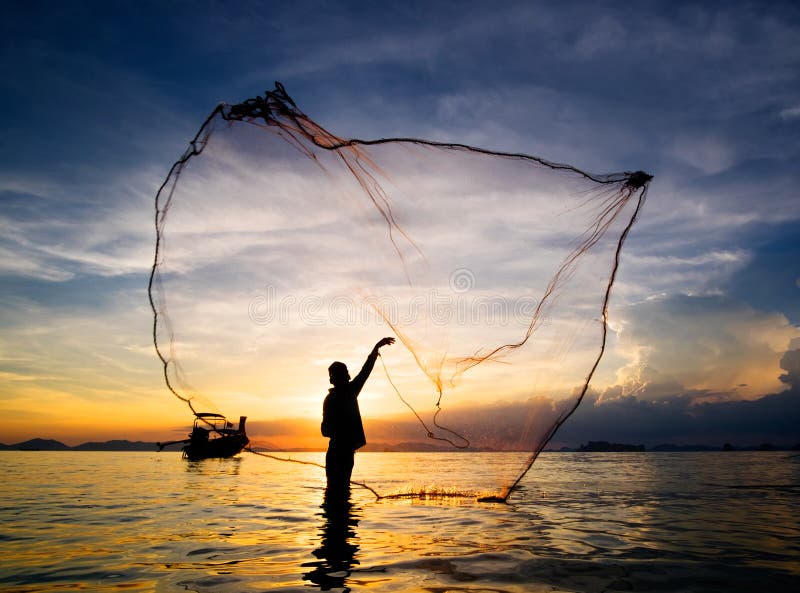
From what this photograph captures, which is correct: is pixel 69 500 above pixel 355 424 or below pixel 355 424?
below

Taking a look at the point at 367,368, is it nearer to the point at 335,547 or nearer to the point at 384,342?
the point at 384,342

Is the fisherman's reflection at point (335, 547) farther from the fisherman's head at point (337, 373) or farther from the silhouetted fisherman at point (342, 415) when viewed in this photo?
the fisherman's head at point (337, 373)

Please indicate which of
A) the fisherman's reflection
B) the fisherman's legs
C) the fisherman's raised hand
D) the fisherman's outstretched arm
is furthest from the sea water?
the fisherman's raised hand

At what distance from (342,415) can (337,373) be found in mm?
731

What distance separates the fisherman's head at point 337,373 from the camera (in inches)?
338

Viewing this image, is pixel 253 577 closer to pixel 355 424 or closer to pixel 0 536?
pixel 355 424

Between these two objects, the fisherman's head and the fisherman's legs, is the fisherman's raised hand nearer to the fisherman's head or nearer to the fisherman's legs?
the fisherman's head

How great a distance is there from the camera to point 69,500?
13.5m

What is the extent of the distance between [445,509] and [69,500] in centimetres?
1066

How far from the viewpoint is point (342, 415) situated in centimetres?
849

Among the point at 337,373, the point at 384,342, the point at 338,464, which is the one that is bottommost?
the point at 338,464

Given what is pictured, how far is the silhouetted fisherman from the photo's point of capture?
8.47 metres

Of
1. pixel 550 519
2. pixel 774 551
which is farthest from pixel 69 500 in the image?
pixel 774 551

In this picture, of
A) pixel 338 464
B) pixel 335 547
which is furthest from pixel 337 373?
pixel 335 547
